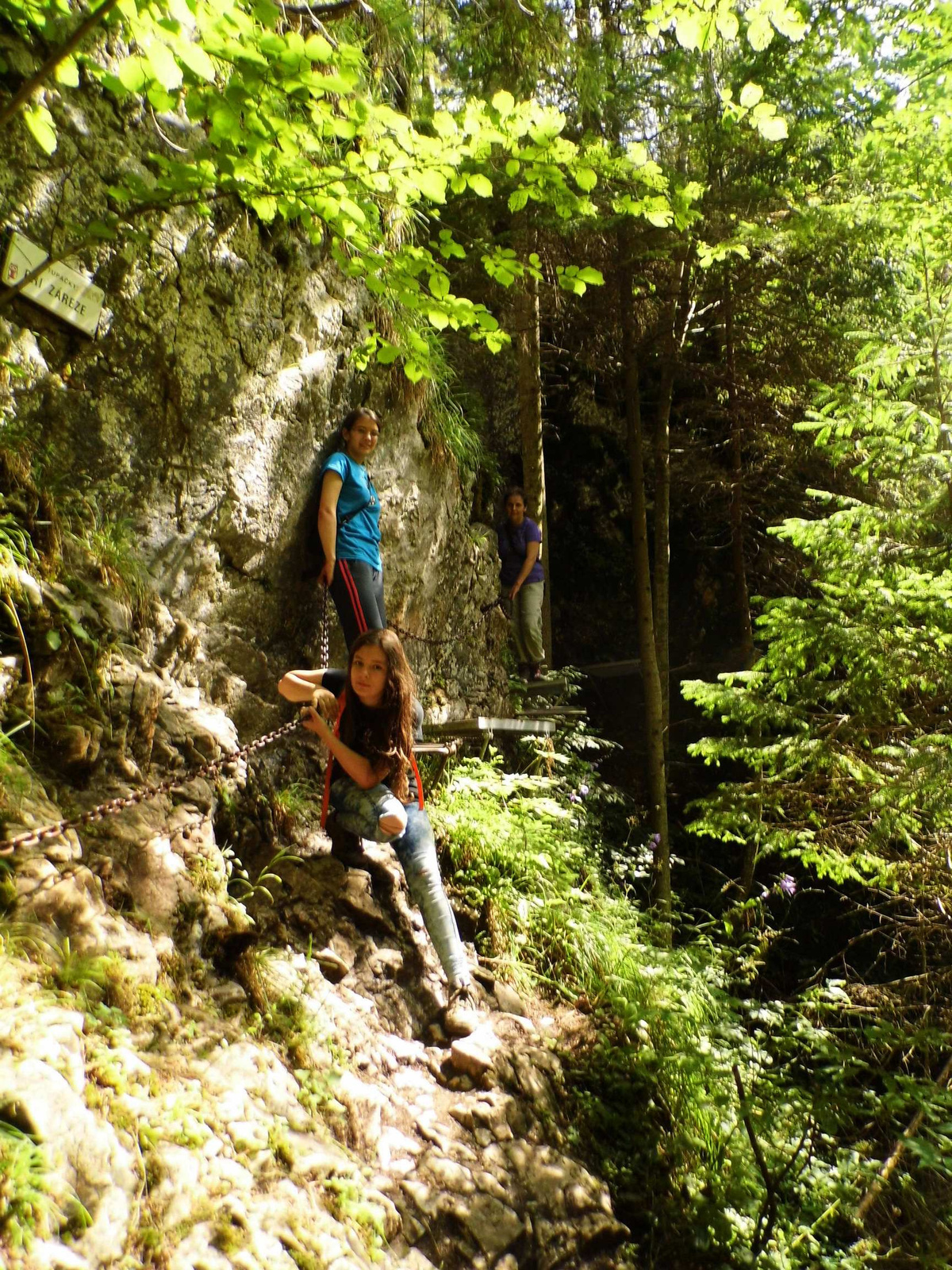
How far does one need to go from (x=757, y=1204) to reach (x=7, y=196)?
6264 mm

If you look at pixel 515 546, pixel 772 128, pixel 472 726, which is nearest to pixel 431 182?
pixel 772 128

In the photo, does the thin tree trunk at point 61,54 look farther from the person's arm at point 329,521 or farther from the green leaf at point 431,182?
the person's arm at point 329,521

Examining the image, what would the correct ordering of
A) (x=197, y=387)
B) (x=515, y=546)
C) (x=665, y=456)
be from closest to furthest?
1. (x=197, y=387)
2. (x=515, y=546)
3. (x=665, y=456)

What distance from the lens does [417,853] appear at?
13.6 feet

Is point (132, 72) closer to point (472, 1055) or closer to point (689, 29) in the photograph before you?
point (689, 29)

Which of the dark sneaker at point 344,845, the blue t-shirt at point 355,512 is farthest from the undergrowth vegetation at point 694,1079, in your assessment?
the blue t-shirt at point 355,512

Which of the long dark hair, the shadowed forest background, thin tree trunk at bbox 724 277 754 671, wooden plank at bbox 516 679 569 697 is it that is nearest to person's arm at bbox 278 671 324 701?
the long dark hair

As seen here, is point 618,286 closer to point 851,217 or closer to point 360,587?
point 851,217

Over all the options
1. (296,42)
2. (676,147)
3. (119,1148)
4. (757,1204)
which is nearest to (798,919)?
(757,1204)

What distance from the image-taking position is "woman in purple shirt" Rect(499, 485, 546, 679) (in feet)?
29.4

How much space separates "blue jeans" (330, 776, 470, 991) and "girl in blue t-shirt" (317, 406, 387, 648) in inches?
51.3

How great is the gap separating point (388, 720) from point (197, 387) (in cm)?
238

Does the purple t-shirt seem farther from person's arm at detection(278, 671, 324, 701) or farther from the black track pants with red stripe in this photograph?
person's arm at detection(278, 671, 324, 701)

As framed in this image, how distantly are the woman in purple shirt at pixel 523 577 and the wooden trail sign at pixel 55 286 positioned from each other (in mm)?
5264
